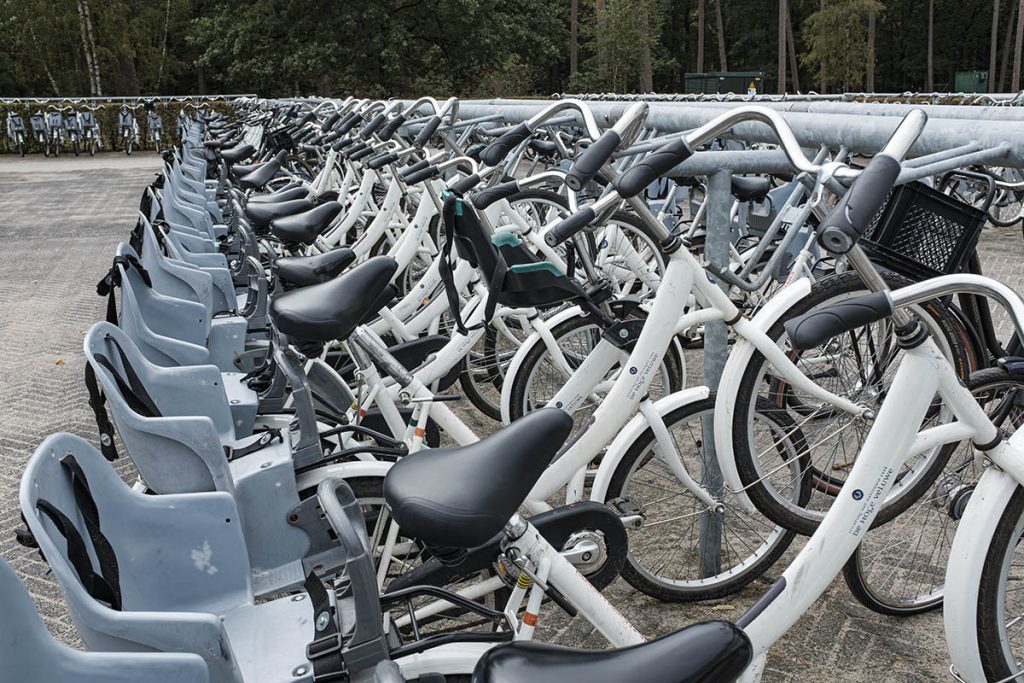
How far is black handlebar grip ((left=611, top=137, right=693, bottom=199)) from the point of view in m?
2.43

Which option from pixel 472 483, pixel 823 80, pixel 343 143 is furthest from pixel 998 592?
pixel 823 80

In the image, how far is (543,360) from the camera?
12.9 feet

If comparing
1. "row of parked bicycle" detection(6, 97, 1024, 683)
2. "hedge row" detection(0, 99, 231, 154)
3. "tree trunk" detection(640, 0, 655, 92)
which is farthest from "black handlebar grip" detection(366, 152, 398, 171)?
"tree trunk" detection(640, 0, 655, 92)

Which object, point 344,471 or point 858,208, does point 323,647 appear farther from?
point 858,208

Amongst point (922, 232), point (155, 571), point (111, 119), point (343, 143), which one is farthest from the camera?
point (111, 119)

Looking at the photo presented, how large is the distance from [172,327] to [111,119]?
24.1 metres

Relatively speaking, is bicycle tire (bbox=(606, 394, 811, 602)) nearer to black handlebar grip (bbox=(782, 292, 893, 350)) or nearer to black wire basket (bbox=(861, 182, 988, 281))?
black wire basket (bbox=(861, 182, 988, 281))

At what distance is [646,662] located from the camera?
136cm

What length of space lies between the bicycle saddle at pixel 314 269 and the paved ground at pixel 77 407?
1384 mm

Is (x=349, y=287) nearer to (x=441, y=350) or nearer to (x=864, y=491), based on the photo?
(x=441, y=350)

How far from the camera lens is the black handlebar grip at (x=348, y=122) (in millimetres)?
6754

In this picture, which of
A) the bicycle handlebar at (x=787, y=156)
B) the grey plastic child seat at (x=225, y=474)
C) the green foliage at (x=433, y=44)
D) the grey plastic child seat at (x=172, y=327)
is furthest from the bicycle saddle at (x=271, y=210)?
the green foliage at (x=433, y=44)

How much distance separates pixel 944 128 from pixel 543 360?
184cm

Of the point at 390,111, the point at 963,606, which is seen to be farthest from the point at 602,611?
the point at 390,111
